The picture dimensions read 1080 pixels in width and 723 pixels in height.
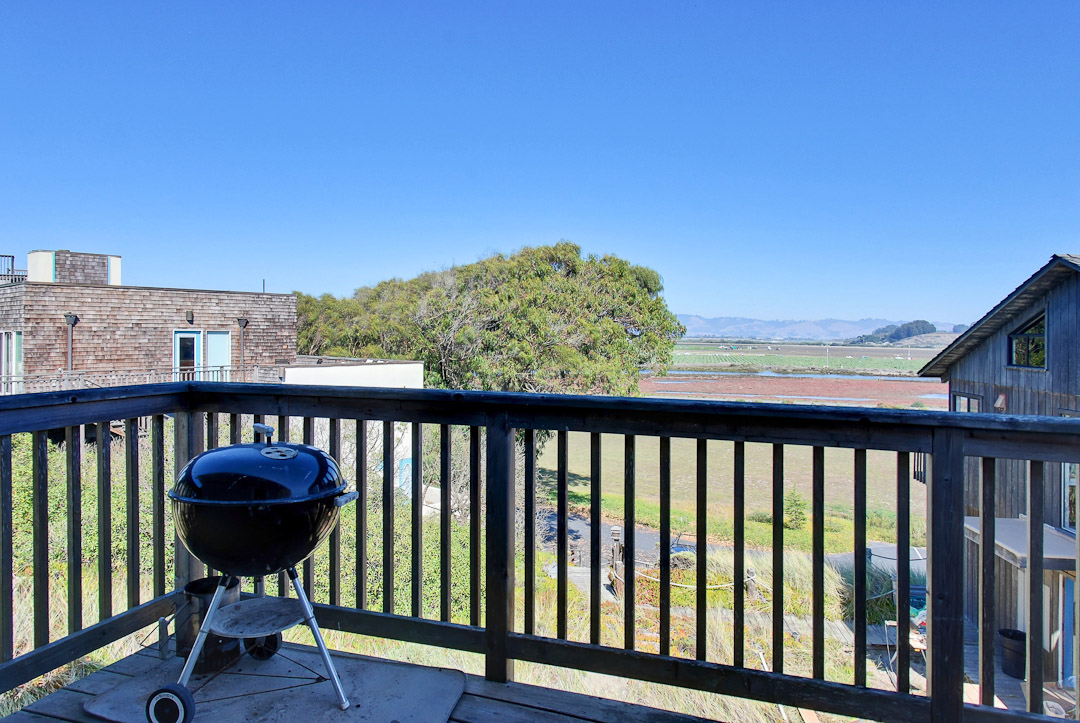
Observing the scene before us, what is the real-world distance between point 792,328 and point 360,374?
82.5m

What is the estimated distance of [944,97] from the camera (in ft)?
112

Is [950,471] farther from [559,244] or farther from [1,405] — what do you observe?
[559,244]

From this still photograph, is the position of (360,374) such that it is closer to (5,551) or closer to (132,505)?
(132,505)

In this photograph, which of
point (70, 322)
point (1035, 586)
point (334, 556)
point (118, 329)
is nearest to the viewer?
point (1035, 586)

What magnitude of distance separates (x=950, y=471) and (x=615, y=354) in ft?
59.0

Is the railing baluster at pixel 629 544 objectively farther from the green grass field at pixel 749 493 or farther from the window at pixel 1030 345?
the green grass field at pixel 749 493

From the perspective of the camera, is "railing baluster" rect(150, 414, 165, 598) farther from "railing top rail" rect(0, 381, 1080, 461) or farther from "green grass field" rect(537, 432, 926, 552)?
"green grass field" rect(537, 432, 926, 552)

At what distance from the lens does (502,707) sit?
1796 millimetres

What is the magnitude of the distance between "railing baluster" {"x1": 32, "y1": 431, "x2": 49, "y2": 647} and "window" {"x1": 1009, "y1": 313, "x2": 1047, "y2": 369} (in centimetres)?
1381

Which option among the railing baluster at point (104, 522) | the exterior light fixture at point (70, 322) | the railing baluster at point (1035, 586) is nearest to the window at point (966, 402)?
A: the railing baluster at point (1035, 586)

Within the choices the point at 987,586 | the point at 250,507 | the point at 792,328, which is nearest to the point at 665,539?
the point at 987,586

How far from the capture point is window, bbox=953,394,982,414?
43.9ft

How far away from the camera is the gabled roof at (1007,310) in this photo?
1023cm

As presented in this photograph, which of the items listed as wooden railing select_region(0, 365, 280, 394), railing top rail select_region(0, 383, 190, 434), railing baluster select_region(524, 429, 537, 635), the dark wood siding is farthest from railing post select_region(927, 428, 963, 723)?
wooden railing select_region(0, 365, 280, 394)
